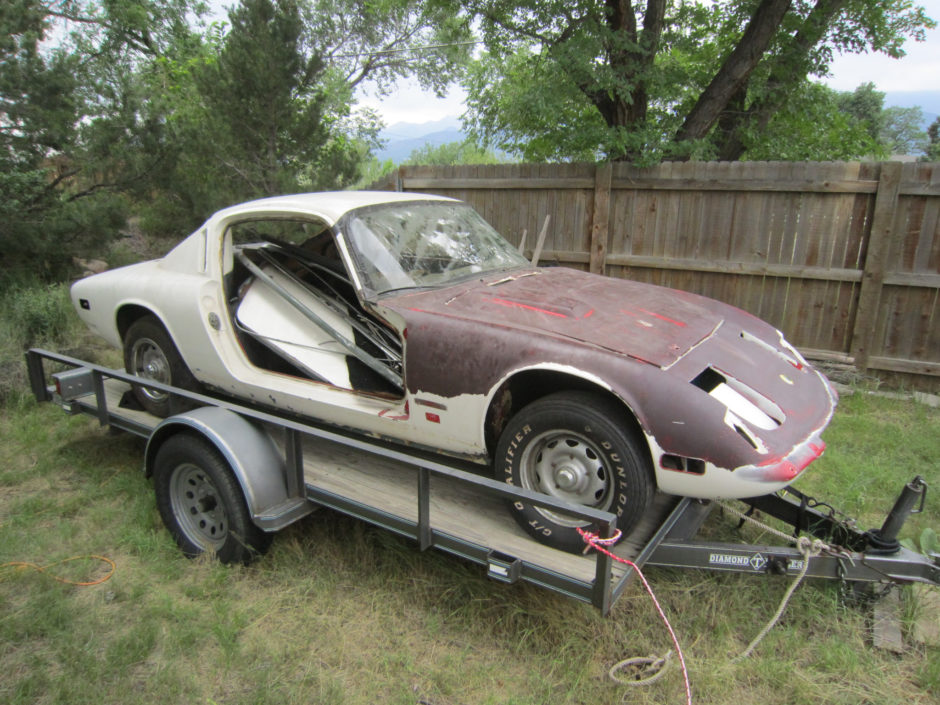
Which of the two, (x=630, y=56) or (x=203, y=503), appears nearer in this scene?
(x=203, y=503)

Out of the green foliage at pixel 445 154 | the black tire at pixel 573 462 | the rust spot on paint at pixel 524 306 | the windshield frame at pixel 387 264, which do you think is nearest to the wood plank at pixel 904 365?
the windshield frame at pixel 387 264

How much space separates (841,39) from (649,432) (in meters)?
7.24

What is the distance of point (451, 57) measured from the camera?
81.1 ft

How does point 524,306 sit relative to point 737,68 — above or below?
below

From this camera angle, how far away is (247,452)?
3.15 metres

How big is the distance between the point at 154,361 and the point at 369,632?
102 inches

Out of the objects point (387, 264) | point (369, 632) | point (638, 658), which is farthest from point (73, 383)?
point (638, 658)

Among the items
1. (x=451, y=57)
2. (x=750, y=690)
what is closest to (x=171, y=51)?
(x=451, y=57)

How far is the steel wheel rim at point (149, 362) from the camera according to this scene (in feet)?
14.2

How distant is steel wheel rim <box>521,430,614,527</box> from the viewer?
2.68 meters

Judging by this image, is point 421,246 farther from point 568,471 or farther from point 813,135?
point 813,135

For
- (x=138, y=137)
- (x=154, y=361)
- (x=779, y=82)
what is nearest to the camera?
(x=154, y=361)

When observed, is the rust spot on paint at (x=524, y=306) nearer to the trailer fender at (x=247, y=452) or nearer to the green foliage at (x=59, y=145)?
the trailer fender at (x=247, y=452)

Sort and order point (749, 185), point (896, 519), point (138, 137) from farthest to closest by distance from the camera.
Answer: point (138, 137)
point (749, 185)
point (896, 519)
